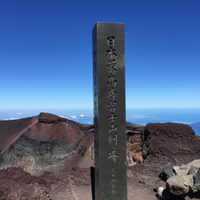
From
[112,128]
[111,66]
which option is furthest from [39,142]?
[111,66]

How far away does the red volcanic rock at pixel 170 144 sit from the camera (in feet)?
24.5

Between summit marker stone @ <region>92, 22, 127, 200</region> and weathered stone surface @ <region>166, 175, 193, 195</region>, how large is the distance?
159cm

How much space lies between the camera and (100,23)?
3.57 metres

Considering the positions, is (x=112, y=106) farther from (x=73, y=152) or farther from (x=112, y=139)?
(x=73, y=152)

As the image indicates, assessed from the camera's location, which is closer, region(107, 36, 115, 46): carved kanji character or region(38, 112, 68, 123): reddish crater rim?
region(107, 36, 115, 46): carved kanji character

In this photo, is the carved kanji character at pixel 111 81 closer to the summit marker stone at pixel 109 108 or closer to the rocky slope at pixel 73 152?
the summit marker stone at pixel 109 108

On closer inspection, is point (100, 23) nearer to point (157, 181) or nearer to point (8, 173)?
point (157, 181)

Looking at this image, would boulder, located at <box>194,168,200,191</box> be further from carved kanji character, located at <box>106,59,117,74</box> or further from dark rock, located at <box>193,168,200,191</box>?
carved kanji character, located at <box>106,59,117,74</box>

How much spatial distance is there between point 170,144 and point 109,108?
547cm

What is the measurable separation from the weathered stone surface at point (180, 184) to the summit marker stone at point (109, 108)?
1.59 m

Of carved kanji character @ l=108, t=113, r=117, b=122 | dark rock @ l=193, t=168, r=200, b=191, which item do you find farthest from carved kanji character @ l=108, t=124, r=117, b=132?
dark rock @ l=193, t=168, r=200, b=191

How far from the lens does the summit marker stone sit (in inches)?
142

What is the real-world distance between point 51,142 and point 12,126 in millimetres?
2017

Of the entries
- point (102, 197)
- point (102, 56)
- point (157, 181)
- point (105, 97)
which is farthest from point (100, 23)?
point (157, 181)
